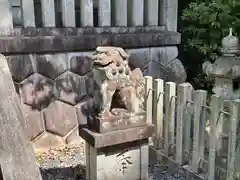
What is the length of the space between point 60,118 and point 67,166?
2.73 feet

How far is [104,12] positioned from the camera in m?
4.64

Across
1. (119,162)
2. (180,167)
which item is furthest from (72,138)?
(180,167)

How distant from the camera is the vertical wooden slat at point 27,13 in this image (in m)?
4.21

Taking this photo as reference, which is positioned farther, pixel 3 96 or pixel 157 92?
pixel 157 92

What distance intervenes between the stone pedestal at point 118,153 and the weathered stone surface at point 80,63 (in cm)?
149

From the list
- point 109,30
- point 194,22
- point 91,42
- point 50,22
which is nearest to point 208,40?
point 194,22

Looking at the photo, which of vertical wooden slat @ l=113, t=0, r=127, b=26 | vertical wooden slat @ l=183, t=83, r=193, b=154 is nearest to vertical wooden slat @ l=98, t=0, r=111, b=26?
vertical wooden slat @ l=113, t=0, r=127, b=26

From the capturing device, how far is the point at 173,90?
144 inches

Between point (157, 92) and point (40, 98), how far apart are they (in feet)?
5.14

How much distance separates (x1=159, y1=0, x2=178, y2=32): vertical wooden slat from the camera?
516cm

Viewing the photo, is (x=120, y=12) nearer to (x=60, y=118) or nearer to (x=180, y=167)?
(x=60, y=118)

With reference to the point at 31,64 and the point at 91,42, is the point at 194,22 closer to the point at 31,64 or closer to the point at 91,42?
the point at 91,42

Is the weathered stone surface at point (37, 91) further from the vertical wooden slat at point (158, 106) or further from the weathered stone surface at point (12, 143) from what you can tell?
the weathered stone surface at point (12, 143)

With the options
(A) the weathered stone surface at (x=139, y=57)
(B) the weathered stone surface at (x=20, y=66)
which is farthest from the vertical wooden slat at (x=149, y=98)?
(B) the weathered stone surface at (x=20, y=66)
